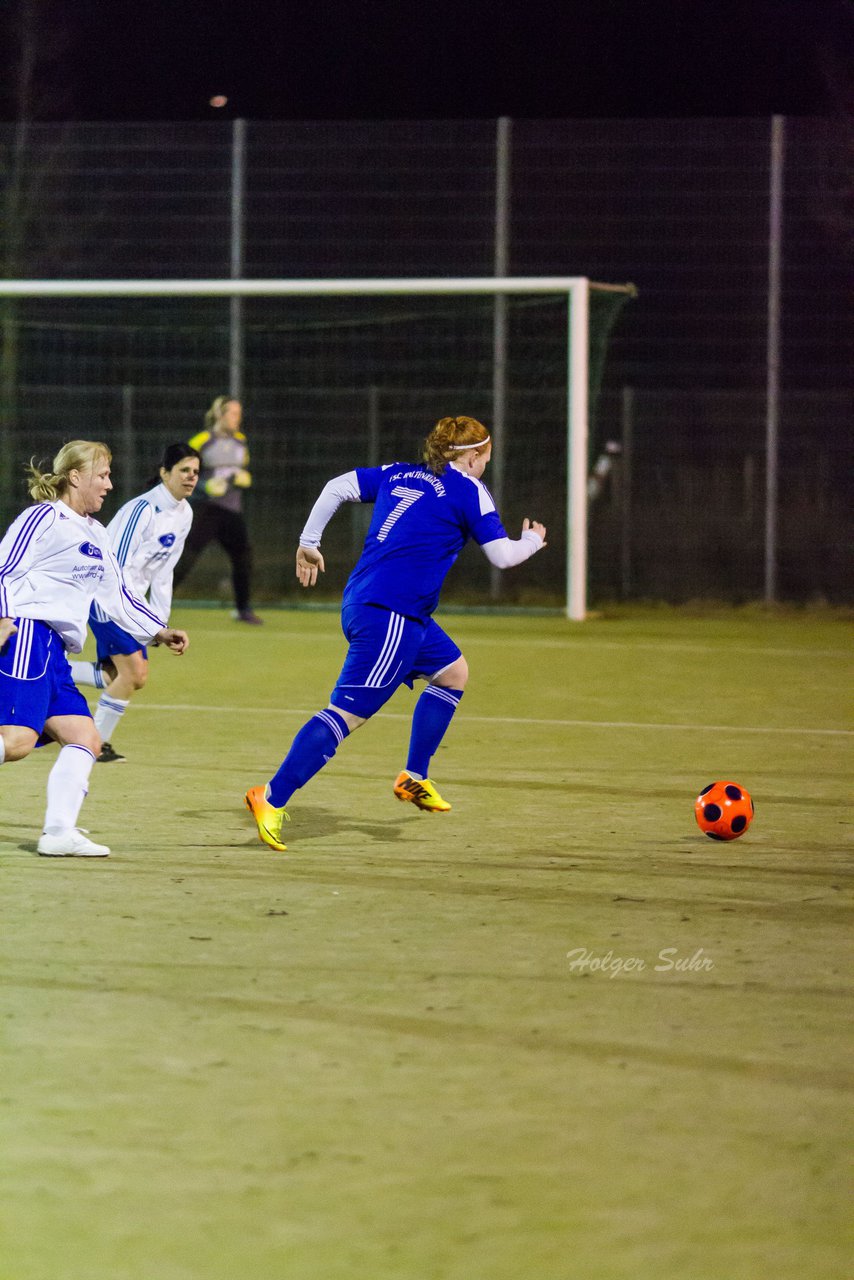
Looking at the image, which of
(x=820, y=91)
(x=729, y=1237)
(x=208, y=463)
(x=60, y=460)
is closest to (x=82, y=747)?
(x=60, y=460)

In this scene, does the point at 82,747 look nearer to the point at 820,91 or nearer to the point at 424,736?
the point at 424,736

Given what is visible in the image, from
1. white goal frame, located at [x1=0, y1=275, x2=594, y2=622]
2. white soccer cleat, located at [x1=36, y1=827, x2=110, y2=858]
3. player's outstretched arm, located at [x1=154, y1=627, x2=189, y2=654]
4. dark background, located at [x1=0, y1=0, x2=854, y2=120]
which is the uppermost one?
dark background, located at [x1=0, y1=0, x2=854, y2=120]

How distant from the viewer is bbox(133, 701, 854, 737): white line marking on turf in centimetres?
1049

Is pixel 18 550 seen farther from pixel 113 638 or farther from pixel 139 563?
pixel 139 563

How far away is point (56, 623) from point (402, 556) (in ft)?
4.54

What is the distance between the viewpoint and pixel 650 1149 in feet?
12.1

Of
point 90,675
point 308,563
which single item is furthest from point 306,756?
point 90,675

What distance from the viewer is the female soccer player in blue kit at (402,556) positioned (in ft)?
23.0

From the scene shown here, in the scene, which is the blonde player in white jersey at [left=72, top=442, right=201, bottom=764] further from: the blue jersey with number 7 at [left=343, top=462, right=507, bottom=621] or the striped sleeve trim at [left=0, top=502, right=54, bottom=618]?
the striped sleeve trim at [left=0, top=502, right=54, bottom=618]

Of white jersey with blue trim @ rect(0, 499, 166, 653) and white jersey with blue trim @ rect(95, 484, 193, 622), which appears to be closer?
Result: white jersey with blue trim @ rect(0, 499, 166, 653)

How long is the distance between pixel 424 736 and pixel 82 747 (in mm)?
1650

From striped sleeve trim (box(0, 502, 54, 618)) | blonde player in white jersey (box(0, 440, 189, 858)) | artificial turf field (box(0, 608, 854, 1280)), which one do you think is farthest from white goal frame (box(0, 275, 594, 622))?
striped sleeve trim (box(0, 502, 54, 618))

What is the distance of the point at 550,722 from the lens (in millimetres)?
10812

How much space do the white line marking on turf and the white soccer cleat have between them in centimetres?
431
